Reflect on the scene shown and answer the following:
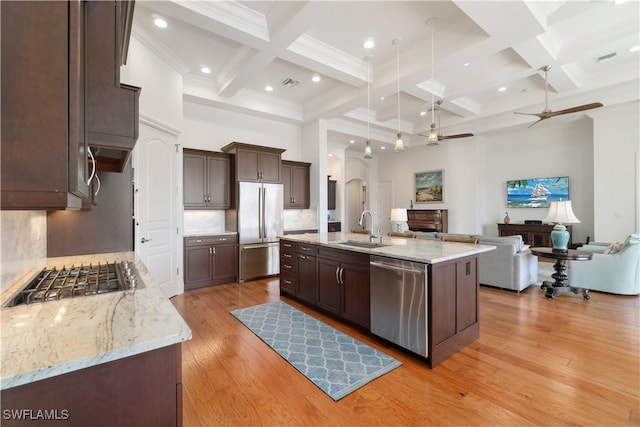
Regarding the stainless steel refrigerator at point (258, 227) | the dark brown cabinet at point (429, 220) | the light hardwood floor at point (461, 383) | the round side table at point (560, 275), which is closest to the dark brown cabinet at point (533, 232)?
the dark brown cabinet at point (429, 220)

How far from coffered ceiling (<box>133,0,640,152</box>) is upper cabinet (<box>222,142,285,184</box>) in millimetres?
863

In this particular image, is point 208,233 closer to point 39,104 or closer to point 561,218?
point 39,104

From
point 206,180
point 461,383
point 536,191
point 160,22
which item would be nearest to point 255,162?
point 206,180

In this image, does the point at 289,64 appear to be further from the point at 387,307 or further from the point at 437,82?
the point at 387,307

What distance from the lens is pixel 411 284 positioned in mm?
2500

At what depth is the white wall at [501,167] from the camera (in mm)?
6688

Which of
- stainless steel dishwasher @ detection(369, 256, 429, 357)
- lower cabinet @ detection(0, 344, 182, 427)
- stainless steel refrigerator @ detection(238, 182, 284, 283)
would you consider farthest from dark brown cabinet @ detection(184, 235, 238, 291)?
lower cabinet @ detection(0, 344, 182, 427)

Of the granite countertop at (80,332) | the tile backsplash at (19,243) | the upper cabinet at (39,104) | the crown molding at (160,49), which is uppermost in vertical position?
the crown molding at (160,49)

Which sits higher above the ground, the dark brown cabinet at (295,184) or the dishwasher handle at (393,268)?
the dark brown cabinet at (295,184)

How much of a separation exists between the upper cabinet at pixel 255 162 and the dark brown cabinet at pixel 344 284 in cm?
244

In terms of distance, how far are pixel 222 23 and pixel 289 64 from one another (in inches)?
57.8

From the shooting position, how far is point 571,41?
13.5ft

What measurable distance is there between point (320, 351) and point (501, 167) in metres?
7.77

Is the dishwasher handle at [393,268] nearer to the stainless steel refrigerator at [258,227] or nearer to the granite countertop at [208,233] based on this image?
the stainless steel refrigerator at [258,227]
